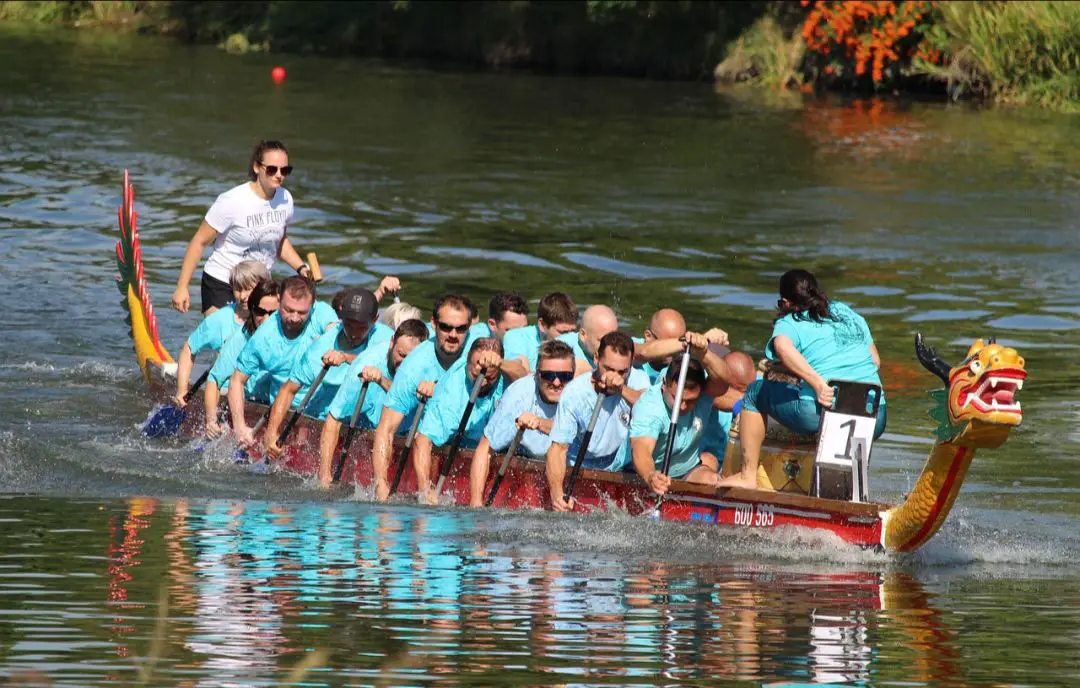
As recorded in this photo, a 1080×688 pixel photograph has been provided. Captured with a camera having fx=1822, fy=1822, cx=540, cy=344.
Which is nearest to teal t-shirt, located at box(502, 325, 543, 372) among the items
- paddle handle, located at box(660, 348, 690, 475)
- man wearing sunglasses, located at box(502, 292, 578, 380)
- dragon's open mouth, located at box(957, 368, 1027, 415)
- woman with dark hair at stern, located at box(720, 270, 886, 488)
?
man wearing sunglasses, located at box(502, 292, 578, 380)

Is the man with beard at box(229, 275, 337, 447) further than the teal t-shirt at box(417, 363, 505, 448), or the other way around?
the man with beard at box(229, 275, 337, 447)

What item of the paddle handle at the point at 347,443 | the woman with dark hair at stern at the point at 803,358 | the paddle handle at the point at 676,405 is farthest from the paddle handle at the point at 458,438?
the woman with dark hair at stern at the point at 803,358

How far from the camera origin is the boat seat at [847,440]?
10156 mm

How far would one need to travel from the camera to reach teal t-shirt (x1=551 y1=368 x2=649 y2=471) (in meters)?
10.8

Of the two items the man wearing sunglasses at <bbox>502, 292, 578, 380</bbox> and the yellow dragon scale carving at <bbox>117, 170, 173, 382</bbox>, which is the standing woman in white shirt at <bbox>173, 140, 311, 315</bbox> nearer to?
the yellow dragon scale carving at <bbox>117, 170, 173, 382</bbox>

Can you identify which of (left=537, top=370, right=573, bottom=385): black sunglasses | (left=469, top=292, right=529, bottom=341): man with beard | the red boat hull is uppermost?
(left=469, top=292, right=529, bottom=341): man with beard

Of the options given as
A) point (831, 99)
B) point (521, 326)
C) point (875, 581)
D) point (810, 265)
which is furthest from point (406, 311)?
point (831, 99)

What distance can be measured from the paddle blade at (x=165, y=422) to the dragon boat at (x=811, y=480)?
1.17 m

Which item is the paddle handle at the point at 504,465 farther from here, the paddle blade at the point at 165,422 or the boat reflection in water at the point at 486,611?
the paddle blade at the point at 165,422

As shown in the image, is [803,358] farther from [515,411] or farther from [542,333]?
[542,333]

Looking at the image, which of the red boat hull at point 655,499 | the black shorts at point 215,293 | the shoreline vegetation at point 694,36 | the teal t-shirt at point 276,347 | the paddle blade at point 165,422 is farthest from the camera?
the shoreline vegetation at point 694,36

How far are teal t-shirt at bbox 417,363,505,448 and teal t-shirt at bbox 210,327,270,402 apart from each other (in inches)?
78.9

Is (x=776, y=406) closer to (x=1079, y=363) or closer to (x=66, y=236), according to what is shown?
(x=1079, y=363)

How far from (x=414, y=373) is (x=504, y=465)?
0.94m
